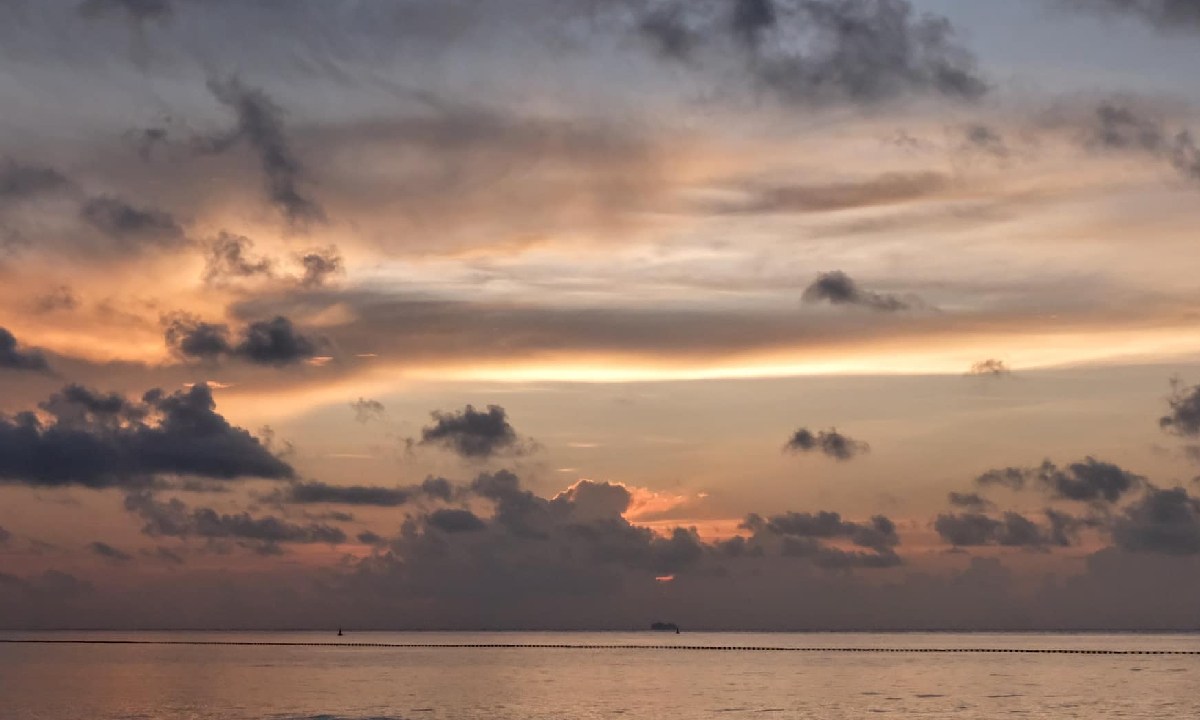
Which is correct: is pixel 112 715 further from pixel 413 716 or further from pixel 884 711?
pixel 884 711

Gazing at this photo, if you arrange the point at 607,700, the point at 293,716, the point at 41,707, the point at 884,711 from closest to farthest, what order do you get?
1. the point at 293,716
2. the point at 884,711
3. the point at 41,707
4. the point at 607,700

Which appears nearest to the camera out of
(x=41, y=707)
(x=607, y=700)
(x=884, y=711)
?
(x=884, y=711)

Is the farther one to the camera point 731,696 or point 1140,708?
point 731,696

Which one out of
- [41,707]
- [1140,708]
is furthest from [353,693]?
[1140,708]

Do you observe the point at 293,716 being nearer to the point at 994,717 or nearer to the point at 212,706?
the point at 212,706

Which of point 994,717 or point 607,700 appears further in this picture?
point 607,700

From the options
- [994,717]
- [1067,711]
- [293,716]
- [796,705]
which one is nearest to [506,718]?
[293,716]

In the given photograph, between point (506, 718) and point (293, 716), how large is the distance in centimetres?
2512

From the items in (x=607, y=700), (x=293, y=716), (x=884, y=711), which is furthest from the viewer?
(x=607, y=700)

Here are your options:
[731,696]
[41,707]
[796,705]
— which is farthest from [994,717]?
[41,707]

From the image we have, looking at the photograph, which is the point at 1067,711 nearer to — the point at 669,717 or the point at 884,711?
the point at 884,711

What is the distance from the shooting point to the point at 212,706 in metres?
174

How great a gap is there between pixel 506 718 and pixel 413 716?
11138mm

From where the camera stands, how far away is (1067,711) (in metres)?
164
